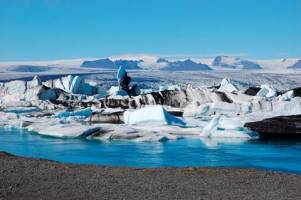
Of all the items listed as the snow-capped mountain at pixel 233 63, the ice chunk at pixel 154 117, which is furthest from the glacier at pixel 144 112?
the snow-capped mountain at pixel 233 63

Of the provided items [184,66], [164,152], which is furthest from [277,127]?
[184,66]

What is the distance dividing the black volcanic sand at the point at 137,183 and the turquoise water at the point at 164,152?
65.9 inches

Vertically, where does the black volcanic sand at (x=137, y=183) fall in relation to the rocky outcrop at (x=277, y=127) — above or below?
above

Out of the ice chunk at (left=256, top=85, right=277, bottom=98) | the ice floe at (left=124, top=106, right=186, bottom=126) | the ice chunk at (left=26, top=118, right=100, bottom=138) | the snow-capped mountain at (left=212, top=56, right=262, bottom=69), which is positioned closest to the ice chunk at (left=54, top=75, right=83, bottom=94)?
the ice chunk at (left=256, top=85, right=277, bottom=98)

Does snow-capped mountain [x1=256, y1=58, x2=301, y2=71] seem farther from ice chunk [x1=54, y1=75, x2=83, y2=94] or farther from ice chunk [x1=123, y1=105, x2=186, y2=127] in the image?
ice chunk [x1=123, y1=105, x2=186, y2=127]

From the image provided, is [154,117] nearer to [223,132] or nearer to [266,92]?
[223,132]

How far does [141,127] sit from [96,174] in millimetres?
7972

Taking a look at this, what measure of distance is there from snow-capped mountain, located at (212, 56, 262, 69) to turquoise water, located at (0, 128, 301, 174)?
14379 centimetres

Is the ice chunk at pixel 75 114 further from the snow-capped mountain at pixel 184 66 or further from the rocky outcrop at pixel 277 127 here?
the snow-capped mountain at pixel 184 66

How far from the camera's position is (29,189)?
6.75m

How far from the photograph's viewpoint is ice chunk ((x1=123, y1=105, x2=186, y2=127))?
52.9ft

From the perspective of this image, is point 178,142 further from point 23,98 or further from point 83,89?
point 83,89

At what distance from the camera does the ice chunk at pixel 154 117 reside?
16.1 meters

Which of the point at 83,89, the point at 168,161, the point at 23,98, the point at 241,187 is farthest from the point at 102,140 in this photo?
the point at 83,89
